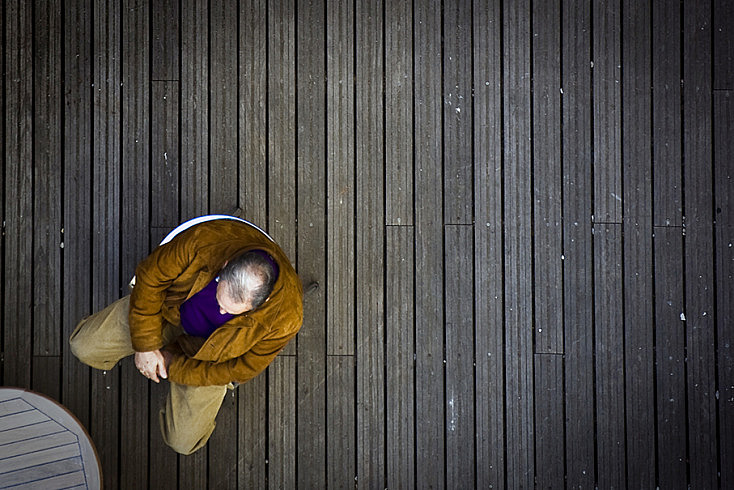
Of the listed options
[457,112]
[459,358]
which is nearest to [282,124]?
[457,112]

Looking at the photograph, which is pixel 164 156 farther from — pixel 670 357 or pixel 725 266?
pixel 725 266

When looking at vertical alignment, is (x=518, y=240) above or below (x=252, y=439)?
above

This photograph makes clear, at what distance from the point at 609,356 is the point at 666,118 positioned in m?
1.04

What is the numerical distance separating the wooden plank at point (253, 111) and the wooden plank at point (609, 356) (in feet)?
4.69

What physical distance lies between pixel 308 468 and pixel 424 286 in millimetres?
893

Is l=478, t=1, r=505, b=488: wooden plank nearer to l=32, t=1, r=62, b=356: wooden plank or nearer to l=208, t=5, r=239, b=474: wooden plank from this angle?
l=208, t=5, r=239, b=474: wooden plank

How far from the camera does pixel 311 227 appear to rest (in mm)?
2301

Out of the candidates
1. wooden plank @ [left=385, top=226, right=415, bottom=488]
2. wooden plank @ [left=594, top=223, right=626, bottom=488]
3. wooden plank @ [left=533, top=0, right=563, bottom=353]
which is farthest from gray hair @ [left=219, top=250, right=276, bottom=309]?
wooden plank @ [left=594, top=223, right=626, bottom=488]

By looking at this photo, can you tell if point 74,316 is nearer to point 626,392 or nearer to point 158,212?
point 158,212

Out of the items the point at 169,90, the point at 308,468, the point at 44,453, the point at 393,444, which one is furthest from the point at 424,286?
the point at 44,453

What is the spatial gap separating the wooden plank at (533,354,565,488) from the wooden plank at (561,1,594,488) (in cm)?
4

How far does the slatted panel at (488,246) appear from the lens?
2.29 metres

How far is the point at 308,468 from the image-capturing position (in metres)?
2.27

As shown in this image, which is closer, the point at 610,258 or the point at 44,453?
the point at 44,453
